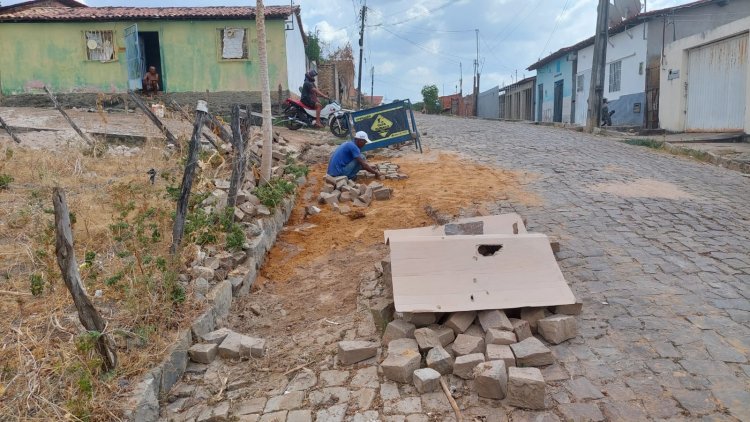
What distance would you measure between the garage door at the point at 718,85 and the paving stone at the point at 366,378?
43.6ft

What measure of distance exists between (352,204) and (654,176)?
4.50 m

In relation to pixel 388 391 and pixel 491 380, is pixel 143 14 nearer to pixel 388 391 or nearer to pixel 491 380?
pixel 388 391

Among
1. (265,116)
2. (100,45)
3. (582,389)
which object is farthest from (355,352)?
(100,45)

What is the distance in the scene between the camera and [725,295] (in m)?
3.79

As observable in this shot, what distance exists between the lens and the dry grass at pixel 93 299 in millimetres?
2547

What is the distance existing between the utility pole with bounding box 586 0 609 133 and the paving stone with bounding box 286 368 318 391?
14.5m

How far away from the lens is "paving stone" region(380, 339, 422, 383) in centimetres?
298

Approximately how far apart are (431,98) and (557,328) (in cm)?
4033

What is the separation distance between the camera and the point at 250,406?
9.79 ft

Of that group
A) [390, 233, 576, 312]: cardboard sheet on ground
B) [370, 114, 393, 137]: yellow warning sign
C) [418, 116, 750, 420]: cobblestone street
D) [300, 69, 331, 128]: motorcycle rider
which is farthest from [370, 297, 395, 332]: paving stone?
[300, 69, 331, 128]: motorcycle rider

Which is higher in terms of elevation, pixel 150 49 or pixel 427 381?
pixel 150 49

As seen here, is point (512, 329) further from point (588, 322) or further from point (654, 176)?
point (654, 176)

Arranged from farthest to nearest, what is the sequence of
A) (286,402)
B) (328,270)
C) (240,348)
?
1. (328,270)
2. (240,348)
3. (286,402)

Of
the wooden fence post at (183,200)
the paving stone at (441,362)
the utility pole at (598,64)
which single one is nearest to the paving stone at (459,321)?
the paving stone at (441,362)
